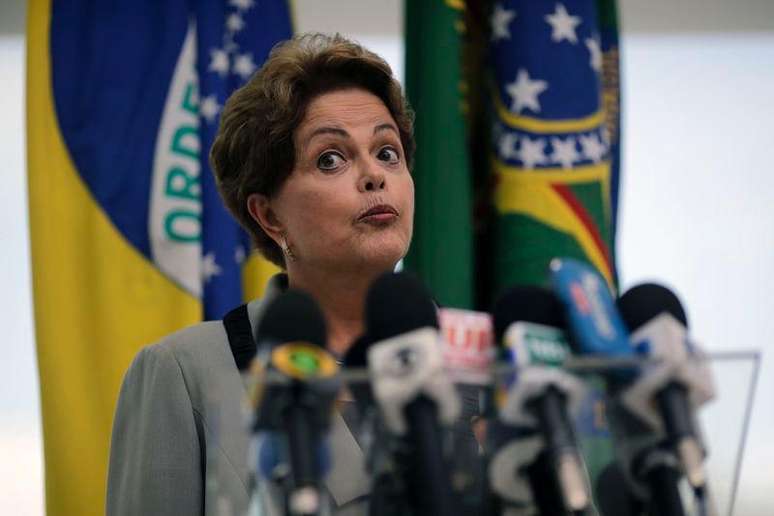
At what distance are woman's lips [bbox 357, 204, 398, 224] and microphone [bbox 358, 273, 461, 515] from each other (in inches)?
33.8

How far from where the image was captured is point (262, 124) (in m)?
1.99

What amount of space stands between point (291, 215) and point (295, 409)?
1034 millimetres

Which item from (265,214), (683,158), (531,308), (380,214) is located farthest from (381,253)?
(683,158)

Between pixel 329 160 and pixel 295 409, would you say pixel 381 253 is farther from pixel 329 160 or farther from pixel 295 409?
pixel 295 409

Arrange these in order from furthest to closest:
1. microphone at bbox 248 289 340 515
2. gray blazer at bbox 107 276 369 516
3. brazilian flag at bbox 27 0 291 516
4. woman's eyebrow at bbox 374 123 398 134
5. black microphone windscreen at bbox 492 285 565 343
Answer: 1. brazilian flag at bbox 27 0 291 516
2. woman's eyebrow at bbox 374 123 398 134
3. gray blazer at bbox 107 276 369 516
4. black microphone windscreen at bbox 492 285 565 343
5. microphone at bbox 248 289 340 515

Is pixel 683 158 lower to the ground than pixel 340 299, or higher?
higher

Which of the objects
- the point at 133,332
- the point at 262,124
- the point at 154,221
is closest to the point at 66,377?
the point at 133,332

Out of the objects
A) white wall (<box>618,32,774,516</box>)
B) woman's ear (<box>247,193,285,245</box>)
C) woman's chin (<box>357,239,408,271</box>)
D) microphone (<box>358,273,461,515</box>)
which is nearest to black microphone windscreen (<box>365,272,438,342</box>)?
microphone (<box>358,273,461,515</box>)

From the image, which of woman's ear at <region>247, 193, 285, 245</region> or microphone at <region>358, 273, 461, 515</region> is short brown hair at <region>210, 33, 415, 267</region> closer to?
woman's ear at <region>247, 193, 285, 245</region>

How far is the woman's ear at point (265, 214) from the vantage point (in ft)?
6.72

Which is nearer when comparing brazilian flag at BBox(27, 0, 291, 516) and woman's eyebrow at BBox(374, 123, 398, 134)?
woman's eyebrow at BBox(374, 123, 398, 134)

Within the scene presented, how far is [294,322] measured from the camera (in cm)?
100

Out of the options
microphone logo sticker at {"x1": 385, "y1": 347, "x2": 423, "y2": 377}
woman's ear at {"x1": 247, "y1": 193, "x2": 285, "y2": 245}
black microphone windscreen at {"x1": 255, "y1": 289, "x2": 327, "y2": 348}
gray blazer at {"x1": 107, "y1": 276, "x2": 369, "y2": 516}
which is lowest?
gray blazer at {"x1": 107, "y1": 276, "x2": 369, "y2": 516}

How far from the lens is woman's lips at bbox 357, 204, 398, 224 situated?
185 centimetres
